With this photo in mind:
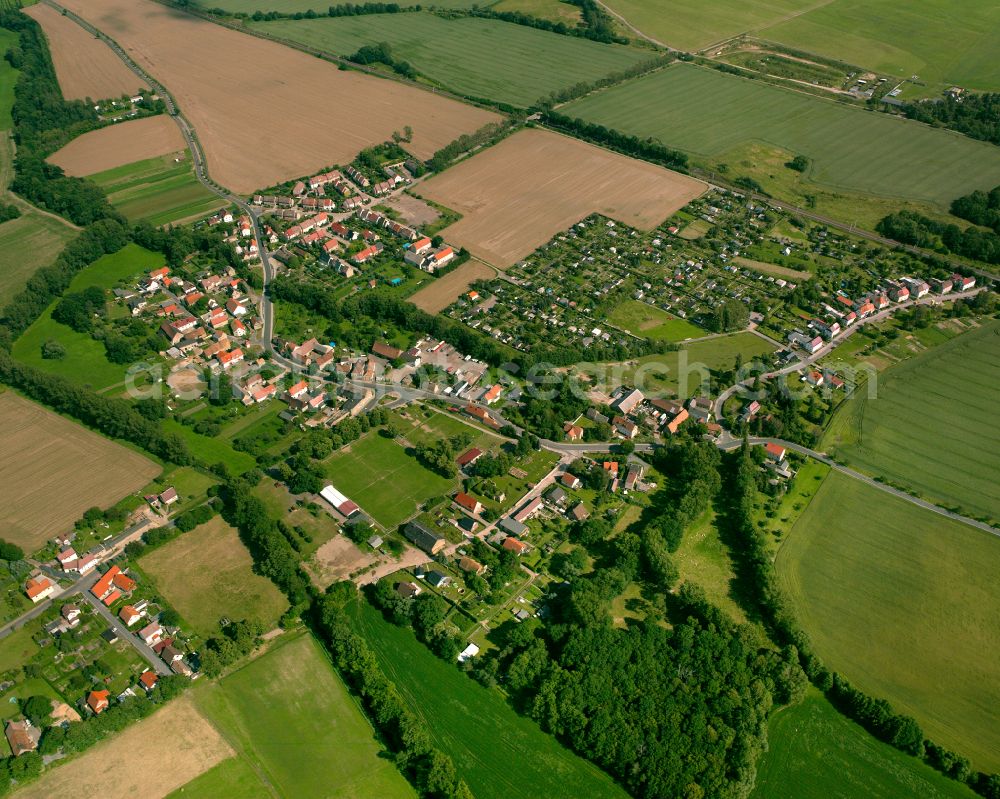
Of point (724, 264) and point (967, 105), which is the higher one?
point (967, 105)

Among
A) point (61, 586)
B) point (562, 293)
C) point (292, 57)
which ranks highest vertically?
point (292, 57)

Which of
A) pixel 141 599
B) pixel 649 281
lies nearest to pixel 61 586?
pixel 141 599

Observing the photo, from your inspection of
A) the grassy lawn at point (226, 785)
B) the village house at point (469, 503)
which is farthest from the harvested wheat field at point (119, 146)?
the grassy lawn at point (226, 785)

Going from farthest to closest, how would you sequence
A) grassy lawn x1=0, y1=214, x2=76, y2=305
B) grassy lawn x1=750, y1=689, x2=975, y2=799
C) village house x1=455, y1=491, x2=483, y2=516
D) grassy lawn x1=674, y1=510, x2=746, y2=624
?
grassy lawn x1=0, y1=214, x2=76, y2=305 → village house x1=455, y1=491, x2=483, y2=516 → grassy lawn x1=674, y1=510, x2=746, y2=624 → grassy lawn x1=750, y1=689, x2=975, y2=799

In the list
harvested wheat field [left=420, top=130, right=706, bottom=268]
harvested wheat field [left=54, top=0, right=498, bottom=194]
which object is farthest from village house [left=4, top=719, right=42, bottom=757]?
harvested wheat field [left=54, top=0, right=498, bottom=194]

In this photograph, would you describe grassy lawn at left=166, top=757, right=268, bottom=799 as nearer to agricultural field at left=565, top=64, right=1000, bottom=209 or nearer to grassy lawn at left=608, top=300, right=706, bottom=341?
grassy lawn at left=608, top=300, right=706, bottom=341

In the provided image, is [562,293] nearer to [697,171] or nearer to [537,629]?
[697,171]
